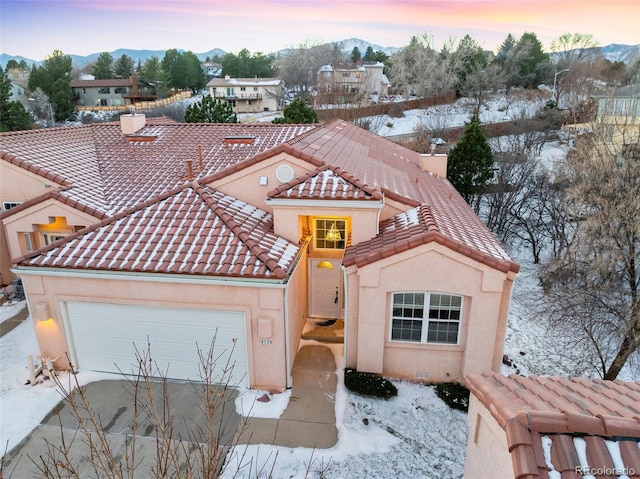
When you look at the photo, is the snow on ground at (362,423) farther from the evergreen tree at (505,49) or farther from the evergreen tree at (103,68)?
the evergreen tree at (103,68)

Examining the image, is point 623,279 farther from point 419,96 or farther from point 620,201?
point 419,96

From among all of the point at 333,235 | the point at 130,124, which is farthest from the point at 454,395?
the point at 130,124

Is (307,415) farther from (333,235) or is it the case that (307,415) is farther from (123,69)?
(123,69)

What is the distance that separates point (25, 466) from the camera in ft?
31.6

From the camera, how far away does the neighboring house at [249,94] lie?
7281 centimetres

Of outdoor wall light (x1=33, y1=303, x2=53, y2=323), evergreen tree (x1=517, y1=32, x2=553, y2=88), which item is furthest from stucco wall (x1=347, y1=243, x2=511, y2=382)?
evergreen tree (x1=517, y1=32, x2=553, y2=88)

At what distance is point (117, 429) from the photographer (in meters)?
10.6

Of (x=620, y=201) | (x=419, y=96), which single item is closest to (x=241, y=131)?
(x=620, y=201)

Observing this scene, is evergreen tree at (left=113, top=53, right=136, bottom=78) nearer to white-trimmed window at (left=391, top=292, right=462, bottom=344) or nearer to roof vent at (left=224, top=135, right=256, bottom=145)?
roof vent at (left=224, top=135, right=256, bottom=145)

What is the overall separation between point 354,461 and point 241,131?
16.6 meters

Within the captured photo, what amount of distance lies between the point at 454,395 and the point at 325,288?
5.39 metres

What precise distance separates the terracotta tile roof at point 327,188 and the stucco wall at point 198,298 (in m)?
3.14

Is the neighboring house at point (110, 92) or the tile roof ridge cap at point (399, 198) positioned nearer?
the tile roof ridge cap at point (399, 198)

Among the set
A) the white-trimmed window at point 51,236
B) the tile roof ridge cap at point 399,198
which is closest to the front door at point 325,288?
the tile roof ridge cap at point 399,198
